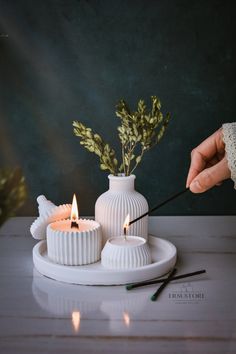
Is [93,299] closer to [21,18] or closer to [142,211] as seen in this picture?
[142,211]

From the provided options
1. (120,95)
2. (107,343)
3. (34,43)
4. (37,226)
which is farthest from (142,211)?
(34,43)

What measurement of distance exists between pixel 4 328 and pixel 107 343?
0.57 ft

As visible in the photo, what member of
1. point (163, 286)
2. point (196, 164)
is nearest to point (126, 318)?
point (163, 286)

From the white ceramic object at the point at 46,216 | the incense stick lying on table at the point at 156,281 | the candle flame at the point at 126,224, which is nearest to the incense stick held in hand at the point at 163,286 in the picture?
the incense stick lying on table at the point at 156,281

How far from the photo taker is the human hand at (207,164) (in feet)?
3.66

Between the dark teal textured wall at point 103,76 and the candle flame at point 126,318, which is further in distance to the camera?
the dark teal textured wall at point 103,76

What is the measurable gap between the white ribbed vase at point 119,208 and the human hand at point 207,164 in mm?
136

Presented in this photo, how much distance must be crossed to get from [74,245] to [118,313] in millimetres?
220

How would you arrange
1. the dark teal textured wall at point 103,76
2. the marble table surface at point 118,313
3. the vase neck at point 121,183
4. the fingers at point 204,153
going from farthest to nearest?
the dark teal textured wall at point 103,76, the fingers at point 204,153, the vase neck at point 121,183, the marble table surface at point 118,313

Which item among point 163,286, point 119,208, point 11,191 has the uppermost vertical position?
point 11,191

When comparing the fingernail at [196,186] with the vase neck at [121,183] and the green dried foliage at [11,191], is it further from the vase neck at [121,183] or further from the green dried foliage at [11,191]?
the green dried foliage at [11,191]

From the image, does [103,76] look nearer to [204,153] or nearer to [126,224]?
[204,153]

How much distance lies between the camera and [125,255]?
1.01 metres

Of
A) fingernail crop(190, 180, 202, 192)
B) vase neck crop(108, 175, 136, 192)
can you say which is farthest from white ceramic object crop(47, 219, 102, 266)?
fingernail crop(190, 180, 202, 192)
